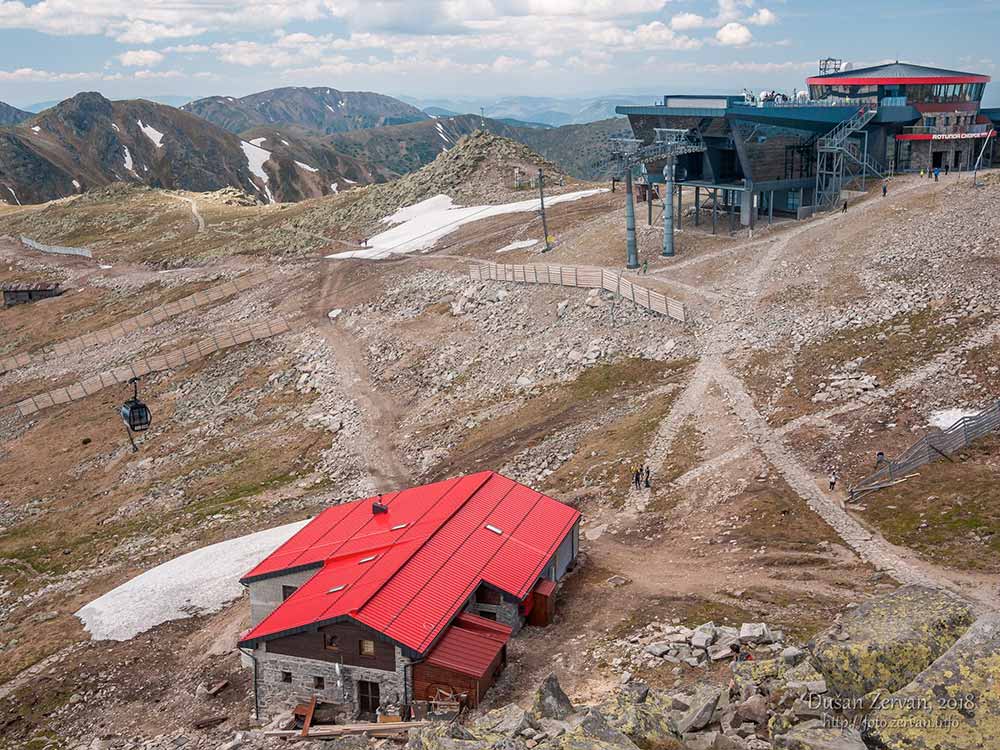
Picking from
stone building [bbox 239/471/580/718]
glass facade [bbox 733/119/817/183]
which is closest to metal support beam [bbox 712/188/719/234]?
glass facade [bbox 733/119/817/183]

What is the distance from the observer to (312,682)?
30.9m

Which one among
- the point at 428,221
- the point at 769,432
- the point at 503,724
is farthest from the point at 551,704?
the point at 428,221

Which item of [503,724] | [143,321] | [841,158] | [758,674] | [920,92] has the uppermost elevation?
[920,92]

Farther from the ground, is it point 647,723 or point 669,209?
point 669,209

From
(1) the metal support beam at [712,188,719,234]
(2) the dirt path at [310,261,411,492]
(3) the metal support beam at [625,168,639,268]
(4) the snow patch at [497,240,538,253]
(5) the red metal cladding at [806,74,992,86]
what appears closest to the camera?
(2) the dirt path at [310,261,411,492]

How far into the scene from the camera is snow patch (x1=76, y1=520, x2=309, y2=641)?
1625 inches

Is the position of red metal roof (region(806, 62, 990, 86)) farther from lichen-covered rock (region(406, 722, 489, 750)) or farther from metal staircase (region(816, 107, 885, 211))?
lichen-covered rock (region(406, 722, 489, 750))

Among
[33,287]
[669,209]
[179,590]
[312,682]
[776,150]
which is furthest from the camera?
[33,287]

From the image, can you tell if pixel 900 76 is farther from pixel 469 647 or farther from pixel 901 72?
pixel 469 647

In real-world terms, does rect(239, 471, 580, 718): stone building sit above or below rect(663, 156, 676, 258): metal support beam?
below

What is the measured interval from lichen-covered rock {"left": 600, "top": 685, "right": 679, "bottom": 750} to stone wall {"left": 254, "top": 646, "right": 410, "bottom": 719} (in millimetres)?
9415

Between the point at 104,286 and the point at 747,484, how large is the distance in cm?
9740

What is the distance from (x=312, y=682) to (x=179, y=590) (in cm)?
1555

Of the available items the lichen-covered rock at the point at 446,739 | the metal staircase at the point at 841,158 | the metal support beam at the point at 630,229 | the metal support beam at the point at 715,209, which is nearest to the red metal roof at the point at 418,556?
the lichen-covered rock at the point at 446,739
